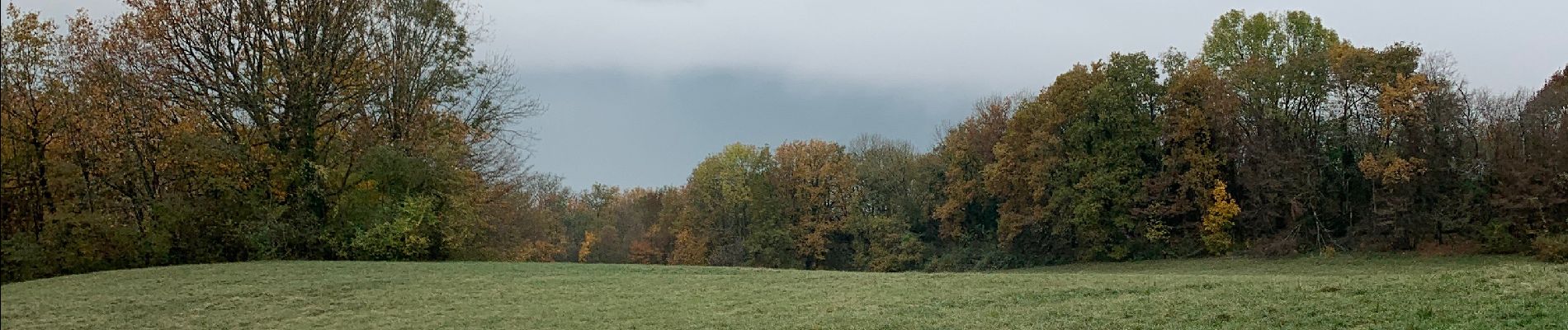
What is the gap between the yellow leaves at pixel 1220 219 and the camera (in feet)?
119

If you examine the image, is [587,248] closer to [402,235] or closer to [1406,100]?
[402,235]

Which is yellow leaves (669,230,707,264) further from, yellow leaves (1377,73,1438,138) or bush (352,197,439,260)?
yellow leaves (1377,73,1438,138)

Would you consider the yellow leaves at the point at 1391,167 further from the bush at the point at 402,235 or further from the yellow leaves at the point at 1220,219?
the bush at the point at 402,235

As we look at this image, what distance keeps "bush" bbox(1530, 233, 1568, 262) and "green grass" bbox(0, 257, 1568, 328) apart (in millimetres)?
13222

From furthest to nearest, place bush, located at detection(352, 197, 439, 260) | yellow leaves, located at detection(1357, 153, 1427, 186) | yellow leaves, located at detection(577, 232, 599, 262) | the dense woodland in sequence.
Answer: yellow leaves, located at detection(577, 232, 599, 262) → yellow leaves, located at detection(1357, 153, 1427, 186) → bush, located at detection(352, 197, 439, 260) → the dense woodland

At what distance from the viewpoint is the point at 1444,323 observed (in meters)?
8.86

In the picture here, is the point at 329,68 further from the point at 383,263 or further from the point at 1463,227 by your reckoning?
the point at 1463,227

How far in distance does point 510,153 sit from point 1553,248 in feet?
112

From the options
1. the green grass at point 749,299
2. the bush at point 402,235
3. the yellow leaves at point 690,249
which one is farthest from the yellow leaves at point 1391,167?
the yellow leaves at point 690,249

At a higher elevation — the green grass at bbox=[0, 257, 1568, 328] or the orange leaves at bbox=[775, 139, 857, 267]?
the orange leaves at bbox=[775, 139, 857, 267]

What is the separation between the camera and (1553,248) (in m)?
25.7

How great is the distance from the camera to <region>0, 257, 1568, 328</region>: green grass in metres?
10.2

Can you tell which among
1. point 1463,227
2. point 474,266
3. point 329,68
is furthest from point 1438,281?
point 329,68

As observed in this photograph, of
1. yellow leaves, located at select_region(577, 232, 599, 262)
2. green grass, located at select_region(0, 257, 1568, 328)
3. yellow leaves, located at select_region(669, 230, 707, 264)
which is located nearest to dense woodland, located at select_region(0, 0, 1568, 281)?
green grass, located at select_region(0, 257, 1568, 328)
